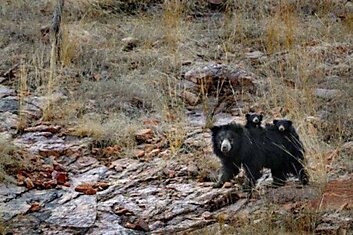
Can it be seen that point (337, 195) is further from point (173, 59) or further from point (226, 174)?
point (173, 59)

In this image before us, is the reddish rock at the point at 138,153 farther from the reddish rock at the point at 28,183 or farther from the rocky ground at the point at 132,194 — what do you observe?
the reddish rock at the point at 28,183

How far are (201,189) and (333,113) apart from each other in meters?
1.92

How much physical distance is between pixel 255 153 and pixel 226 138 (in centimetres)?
24

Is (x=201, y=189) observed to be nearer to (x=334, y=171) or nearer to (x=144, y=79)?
(x=334, y=171)

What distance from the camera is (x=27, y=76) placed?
7.29 m

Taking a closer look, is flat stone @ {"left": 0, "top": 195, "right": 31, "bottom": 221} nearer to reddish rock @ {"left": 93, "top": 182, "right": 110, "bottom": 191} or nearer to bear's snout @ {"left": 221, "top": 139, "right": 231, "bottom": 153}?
reddish rock @ {"left": 93, "top": 182, "right": 110, "bottom": 191}

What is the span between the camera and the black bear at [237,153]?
4.94 metres

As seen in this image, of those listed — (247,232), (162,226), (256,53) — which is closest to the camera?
(247,232)

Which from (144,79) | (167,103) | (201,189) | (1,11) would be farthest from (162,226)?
(1,11)

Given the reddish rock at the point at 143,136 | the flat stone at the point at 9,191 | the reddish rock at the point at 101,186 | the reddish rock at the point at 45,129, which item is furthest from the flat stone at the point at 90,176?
the reddish rock at the point at 45,129

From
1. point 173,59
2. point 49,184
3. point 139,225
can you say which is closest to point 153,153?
point 49,184

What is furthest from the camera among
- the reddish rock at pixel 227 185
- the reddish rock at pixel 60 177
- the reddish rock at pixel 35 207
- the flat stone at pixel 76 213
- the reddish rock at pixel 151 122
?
the reddish rock at pixel 151 122

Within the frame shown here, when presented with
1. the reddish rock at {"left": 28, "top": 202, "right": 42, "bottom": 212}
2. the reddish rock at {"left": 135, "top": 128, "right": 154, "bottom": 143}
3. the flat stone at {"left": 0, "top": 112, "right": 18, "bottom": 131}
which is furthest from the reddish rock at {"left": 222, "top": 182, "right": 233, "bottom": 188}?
the flat stone at {"left": 0, "top": 112, "right": 18, "bottom": 131}

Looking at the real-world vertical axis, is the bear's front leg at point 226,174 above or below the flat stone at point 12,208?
above
